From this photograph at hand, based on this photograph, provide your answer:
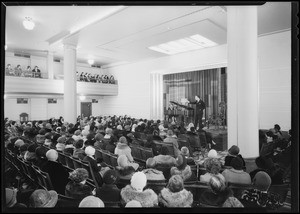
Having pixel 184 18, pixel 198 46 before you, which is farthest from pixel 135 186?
pixel 198 46

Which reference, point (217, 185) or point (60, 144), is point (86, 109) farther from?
point (217, 185)

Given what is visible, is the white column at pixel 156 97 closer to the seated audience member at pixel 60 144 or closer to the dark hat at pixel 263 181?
the seated audience member at pixel 60 144

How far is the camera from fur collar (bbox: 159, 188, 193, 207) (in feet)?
9.70

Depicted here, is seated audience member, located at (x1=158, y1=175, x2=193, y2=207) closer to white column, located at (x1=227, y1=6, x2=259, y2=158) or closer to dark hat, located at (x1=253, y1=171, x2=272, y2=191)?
dark hat, located at (x1=253, y1=171, x2=272, y2=191)

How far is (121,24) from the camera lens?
35.9ft

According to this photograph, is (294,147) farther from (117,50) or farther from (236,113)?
(117,50)

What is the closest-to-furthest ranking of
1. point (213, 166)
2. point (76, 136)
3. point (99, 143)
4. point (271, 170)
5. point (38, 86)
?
point (213, 166) < point (271, 170) < point (99, 143) < point (76, 136) < point (38, 86)

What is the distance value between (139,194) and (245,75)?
4.47 meters

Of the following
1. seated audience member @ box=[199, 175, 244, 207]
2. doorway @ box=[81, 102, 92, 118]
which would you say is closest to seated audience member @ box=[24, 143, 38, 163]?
seated audience member @ box=[199, 175, 244, 207]

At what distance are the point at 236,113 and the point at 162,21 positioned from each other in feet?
20.5

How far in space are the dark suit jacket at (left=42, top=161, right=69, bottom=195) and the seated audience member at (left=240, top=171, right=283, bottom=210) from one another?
317 centimetres

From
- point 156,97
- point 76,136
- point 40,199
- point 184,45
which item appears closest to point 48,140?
point 76,136

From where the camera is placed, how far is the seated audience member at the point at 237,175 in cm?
372

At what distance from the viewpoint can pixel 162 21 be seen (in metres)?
10.5
